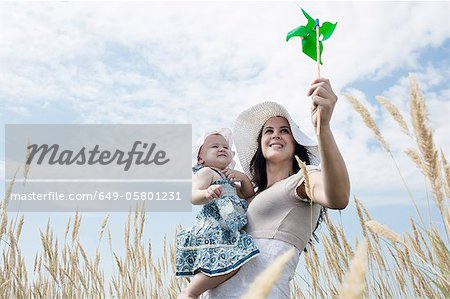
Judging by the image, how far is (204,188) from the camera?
2.00 meters

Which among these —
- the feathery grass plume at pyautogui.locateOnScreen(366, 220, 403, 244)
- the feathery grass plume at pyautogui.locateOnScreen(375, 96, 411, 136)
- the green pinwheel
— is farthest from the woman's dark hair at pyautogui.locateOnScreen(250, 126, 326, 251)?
the feathery grass plume at pyautogui.locateOnScreen(366, 220, 403, 244)

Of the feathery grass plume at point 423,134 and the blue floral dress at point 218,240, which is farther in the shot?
the blue floral dress at point 218,240

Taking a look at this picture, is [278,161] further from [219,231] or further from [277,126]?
[219,231]

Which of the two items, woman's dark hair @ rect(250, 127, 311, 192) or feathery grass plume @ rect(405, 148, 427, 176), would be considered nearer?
feathery grass plume @ rect(405, 148, 427, 176)

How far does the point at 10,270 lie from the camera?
7.67 feet

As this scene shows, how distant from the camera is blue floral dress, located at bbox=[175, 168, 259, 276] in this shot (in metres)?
1.82

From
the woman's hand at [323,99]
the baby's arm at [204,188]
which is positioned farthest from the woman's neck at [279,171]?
the woman's hand at [323,99]

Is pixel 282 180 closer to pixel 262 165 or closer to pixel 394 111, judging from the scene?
pixel 262 165

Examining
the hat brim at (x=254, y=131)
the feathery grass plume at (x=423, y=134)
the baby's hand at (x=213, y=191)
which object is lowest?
the feathery grass plume at (x=423, y=134)

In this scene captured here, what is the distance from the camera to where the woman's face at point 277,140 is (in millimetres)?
2094

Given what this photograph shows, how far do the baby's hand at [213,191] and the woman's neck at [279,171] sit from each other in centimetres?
33

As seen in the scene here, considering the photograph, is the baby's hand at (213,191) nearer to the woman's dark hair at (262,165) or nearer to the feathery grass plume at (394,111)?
the woman's dark hair at (262,165)

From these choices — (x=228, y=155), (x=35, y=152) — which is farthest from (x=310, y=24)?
(x=35, y=152)

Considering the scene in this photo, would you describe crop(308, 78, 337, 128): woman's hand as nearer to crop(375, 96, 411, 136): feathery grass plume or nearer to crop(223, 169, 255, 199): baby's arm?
crop(375, 96, 411, 136): feathery grass plume
